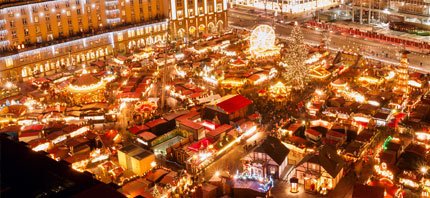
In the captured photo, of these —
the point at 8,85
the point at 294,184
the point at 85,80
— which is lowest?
the point at 294,184

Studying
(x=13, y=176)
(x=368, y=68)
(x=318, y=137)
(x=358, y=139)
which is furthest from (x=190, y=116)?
(x=13, y=176)

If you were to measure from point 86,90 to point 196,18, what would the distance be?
97.8ft

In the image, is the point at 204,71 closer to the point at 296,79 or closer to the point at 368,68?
the point at 296,79

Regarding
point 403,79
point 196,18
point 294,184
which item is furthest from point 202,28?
point 294,184

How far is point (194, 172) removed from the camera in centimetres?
3347

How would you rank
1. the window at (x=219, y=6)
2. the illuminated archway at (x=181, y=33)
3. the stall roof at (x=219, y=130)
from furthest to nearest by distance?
the window at (x=219, y=6)
the illuminated archway at (x=181, y=33)
the stall roof at (x=219, y=130)


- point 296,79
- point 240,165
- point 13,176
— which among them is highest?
point 13,176

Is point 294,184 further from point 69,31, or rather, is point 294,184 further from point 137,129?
point 69,31

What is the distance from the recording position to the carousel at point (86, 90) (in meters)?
46.9

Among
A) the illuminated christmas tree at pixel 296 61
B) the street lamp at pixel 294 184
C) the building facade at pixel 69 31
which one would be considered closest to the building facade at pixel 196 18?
the building facade at pixel 69 31

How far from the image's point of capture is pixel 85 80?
4725 cm

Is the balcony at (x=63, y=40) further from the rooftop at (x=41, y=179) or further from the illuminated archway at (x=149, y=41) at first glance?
the rooftop at (x=41, y=179)

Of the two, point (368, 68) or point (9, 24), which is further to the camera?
point (9, 24)

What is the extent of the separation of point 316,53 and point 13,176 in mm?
47482
